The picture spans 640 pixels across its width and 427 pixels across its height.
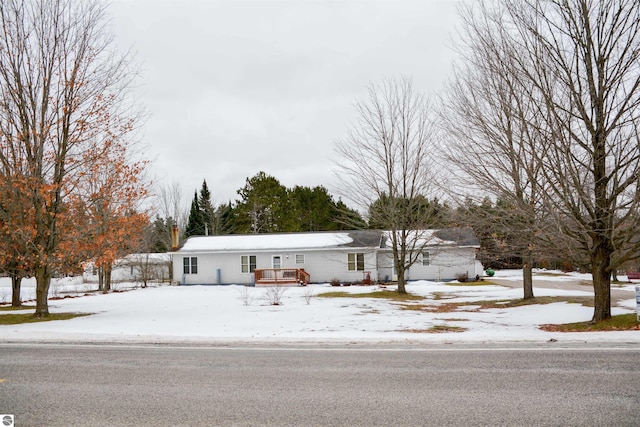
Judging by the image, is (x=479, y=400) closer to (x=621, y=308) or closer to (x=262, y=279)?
(x=621, y=308)

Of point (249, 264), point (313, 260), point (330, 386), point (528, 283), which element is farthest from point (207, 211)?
point (330, 386)

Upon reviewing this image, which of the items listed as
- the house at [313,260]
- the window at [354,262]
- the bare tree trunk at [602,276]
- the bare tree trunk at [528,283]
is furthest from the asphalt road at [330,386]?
the window at [354,262]

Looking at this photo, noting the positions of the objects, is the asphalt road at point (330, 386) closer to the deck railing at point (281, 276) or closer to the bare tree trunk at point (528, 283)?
the bare tree trunk at point (528, 283)

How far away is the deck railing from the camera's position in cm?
3631

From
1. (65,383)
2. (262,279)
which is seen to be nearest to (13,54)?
(65,383)

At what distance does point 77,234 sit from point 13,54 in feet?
20.1

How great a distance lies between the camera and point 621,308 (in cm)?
1567

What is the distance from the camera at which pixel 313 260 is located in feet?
125

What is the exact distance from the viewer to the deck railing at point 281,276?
119ft

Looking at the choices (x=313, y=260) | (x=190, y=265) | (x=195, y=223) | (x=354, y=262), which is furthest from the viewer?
(x=195, y=223)

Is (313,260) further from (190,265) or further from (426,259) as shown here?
(190,265)

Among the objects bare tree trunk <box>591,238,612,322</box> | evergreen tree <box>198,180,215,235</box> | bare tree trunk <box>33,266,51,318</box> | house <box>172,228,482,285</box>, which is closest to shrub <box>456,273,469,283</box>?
house <box>172,228,482,285</box>

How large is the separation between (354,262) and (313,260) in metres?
3.05

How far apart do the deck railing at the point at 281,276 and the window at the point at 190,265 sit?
5.76m
